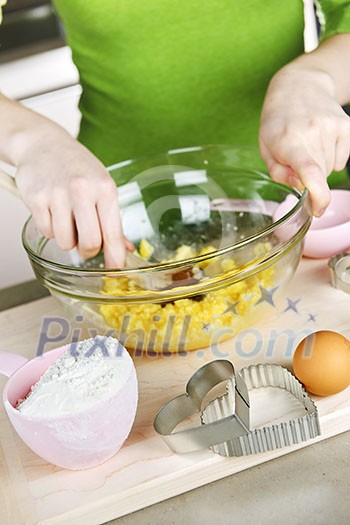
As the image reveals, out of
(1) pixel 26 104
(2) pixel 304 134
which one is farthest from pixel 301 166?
(1) pixel 26 104

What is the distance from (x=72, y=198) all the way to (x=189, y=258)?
15 cm

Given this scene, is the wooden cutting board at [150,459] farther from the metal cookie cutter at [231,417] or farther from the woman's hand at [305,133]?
the woman's hand at [305,133]

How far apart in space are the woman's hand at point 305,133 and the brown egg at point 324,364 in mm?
184

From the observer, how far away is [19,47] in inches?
86.8

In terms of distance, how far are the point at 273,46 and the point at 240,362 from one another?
0.65m

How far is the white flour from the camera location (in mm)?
706

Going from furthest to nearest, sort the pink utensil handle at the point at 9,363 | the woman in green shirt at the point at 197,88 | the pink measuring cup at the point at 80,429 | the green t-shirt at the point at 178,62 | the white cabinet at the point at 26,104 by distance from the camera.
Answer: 1. the white cabinet at the point at 26,104
2. the green t-shirt at the point at 178,62
3. the woman in green shirt at the point at 197,88
4. the pink utensil handle at the point at 9,363
5. the pink measuring cup at the point at 80,429

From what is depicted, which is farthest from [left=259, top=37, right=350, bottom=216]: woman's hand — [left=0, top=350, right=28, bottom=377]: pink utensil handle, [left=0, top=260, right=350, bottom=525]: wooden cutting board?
[left=0, top=350, right=28, bottom=377]: pink utensil handle

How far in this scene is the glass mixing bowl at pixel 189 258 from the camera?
0.84 metres

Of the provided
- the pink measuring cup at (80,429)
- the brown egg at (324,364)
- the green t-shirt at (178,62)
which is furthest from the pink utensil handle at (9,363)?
the green t-shirt at (178,62)

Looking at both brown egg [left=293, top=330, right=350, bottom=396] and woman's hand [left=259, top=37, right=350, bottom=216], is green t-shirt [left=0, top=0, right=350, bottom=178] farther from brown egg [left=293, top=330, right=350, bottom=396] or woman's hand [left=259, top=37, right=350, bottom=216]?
brown egg [left=293, top=330, right=350, bottom=396]

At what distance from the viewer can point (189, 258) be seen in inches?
32.9

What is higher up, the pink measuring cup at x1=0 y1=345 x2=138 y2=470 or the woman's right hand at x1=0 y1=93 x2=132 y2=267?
the woman's right hand at x1=0 y1=93 x2=132 y2=267

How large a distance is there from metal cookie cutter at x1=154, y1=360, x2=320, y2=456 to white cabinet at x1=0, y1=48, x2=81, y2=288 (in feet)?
4.90
